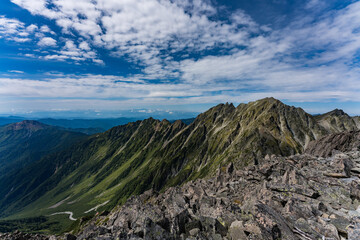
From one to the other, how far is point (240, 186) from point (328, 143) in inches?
3016

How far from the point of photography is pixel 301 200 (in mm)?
21312

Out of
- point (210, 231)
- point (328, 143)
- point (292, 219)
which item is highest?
point (292, 219)

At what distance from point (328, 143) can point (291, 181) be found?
3097 inches

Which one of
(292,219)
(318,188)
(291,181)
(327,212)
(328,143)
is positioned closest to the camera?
(292,219)

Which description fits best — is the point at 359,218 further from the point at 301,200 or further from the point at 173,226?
the point at 173,226

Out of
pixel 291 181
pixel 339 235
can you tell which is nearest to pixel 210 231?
pixel 339 235

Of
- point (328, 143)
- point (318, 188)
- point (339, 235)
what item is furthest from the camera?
point (328, 143)

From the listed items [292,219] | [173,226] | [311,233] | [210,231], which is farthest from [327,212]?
[173,226]

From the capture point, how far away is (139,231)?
1784 cm

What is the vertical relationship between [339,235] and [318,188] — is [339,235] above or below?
above

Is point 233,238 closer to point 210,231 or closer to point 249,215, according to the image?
point 210,231

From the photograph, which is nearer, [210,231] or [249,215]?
[210,231]

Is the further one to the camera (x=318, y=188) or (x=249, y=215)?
(x=318, y=188)

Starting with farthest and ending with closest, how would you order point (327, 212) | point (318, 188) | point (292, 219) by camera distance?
1. point (318, 188)
2. point (327, 212)
3. point (292, 219)
